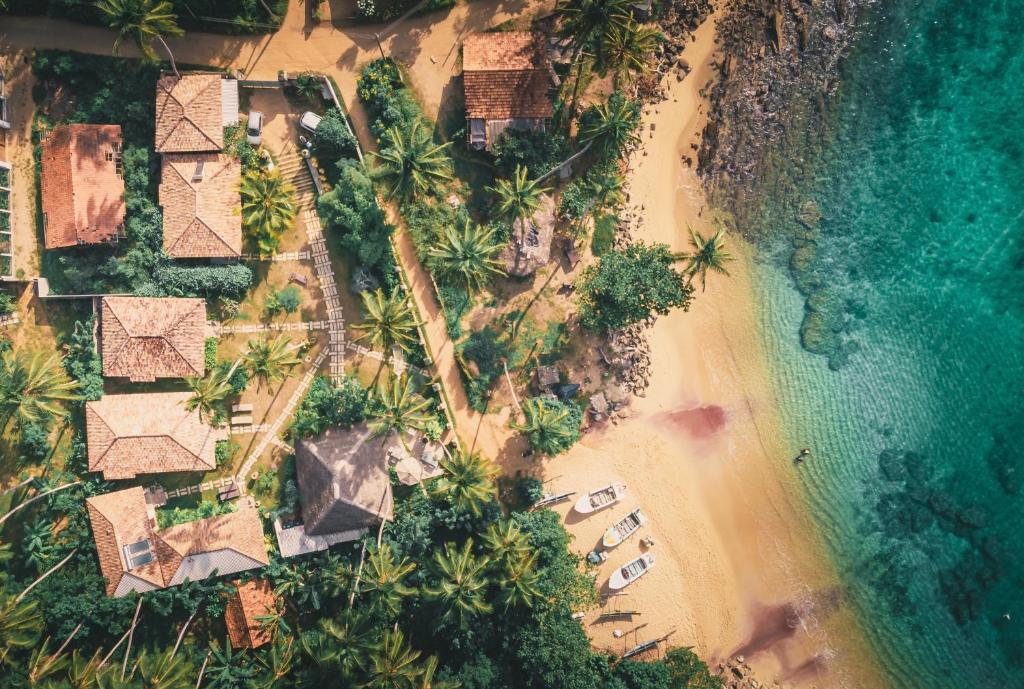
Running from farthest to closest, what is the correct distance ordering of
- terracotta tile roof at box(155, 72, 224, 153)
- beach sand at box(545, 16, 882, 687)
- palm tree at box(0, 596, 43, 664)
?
1. beach sand at box(545, 16, 882, 687)
2. terracotta tile roof at box(155, 72, 224, 153)
3. palm tree at box(0, 596, 43, 664)

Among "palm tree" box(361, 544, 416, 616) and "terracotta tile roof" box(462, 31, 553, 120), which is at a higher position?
"terracotta tile roof" box(462, 31, 553, 120)

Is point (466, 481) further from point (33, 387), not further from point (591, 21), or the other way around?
point (591, 21)

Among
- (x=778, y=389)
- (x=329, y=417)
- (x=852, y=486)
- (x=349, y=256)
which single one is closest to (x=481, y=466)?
(x=329, y=417)

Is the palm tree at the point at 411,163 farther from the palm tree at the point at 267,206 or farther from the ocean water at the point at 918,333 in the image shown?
the ocean water at the point at 918,333

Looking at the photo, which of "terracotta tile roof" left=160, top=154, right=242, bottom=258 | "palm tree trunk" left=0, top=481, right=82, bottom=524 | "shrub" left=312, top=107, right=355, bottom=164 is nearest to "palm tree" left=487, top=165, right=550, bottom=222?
"shrub" left=312, top=107, right=355, bottom=164

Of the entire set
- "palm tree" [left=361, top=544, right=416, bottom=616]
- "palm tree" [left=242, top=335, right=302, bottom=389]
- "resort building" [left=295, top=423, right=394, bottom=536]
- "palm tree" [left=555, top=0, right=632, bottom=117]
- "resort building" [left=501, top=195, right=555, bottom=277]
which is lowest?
"palm tree" [left=361, top=544, right=416, bottom=616]

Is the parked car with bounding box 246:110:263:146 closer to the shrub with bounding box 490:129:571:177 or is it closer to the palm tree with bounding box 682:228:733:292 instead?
the shrub with bounding box 490:129:571:177
